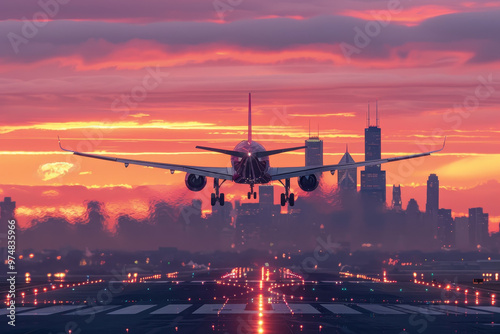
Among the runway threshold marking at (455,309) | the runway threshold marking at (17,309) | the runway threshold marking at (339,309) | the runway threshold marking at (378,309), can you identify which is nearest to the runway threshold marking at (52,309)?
the runway threshold marking at (17,309)

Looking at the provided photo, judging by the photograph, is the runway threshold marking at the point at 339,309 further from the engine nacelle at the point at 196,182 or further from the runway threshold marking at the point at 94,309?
the runway threshold marking at the point at 94,309

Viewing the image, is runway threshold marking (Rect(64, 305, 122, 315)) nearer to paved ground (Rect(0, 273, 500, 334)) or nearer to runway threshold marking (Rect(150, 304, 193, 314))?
paved ground (Rect(0, 273, 500, 334))

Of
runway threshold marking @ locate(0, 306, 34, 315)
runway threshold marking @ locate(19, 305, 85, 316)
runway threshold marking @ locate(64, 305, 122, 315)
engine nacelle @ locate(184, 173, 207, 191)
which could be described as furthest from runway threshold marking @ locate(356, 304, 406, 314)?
runway threshold marking @ locate(0, 306, 34, 315)

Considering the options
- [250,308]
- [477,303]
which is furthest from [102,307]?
[477,303]

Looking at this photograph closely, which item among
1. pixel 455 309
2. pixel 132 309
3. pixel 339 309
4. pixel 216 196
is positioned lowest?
pixel 132 309

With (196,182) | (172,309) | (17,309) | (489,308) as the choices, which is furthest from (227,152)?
(489,308)

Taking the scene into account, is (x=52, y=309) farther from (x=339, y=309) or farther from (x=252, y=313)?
(x=339, y=309)
